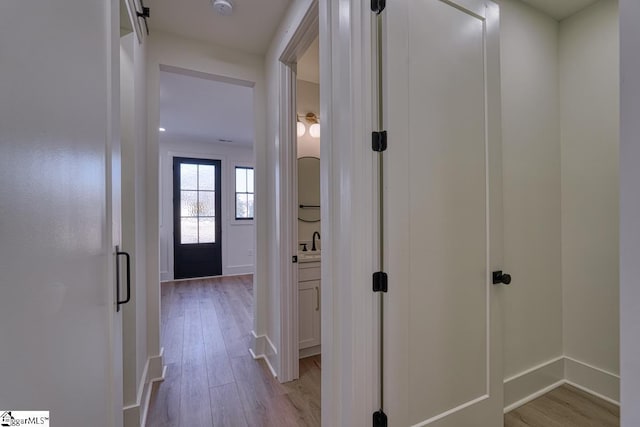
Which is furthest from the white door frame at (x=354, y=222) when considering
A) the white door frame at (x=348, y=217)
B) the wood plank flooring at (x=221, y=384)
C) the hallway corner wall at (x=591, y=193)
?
the hallway corner wall at (x=591, y=193)

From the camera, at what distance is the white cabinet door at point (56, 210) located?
1.55 feet

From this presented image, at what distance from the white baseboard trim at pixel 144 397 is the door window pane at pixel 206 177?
391 centimetres

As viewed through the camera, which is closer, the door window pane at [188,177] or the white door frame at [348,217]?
the white door frame at [348,217]

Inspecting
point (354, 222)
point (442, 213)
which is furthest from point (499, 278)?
point (354, 222)

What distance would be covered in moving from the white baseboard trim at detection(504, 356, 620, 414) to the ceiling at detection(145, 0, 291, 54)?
3.06 meters

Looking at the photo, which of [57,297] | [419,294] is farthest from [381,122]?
[57,297]

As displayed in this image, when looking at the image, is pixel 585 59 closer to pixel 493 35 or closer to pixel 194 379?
pixel 493 35

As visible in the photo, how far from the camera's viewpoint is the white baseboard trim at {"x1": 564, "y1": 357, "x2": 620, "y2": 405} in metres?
1.84

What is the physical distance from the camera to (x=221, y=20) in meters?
2.08

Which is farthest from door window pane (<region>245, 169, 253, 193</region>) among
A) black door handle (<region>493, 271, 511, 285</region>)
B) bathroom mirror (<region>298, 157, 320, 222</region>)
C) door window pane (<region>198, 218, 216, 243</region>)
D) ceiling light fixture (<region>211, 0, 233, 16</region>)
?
black door handle (<region>493, 271, 511, 285</region>)

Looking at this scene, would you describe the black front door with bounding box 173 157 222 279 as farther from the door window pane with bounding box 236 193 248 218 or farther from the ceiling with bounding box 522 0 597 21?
the ceiling with bounding box 522 0 597 21

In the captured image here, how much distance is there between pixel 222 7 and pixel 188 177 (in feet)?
13.3

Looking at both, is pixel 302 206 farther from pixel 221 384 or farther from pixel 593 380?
pixel 593 380

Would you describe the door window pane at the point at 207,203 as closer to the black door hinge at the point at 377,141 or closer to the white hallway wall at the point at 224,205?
the white hallway wall at the point at 224,205
